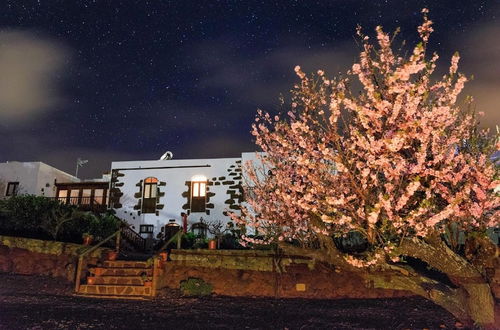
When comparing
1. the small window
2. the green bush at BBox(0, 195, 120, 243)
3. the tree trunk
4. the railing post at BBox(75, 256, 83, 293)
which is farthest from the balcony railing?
the tree trunk

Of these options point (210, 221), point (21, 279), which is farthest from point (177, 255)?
point (210, 221)

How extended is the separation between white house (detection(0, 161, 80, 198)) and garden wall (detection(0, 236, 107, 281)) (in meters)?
14.4

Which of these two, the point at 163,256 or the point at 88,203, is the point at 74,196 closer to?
the point at 88,203

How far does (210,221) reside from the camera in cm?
2078

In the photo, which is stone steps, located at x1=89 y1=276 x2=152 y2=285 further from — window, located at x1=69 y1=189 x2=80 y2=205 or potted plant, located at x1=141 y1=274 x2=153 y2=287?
window, located at x1=69 y1=189 x2=80 y2=205

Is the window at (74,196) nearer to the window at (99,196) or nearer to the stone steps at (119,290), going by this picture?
the window at (99,196)

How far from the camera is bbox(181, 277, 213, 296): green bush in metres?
11.0

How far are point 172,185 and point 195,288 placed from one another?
37.2 ft

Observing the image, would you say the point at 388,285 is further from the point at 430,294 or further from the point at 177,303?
the point at 177,303

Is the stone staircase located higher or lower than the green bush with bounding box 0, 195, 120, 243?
lower

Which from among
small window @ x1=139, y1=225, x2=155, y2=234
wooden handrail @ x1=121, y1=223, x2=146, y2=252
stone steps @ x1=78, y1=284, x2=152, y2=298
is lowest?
stone steps @ x1=78, y1=284, x2=152, y2=298

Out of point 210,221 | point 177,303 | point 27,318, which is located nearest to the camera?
point 27,318

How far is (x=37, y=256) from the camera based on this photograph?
12000mm

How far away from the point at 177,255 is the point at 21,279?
437 centimetres
